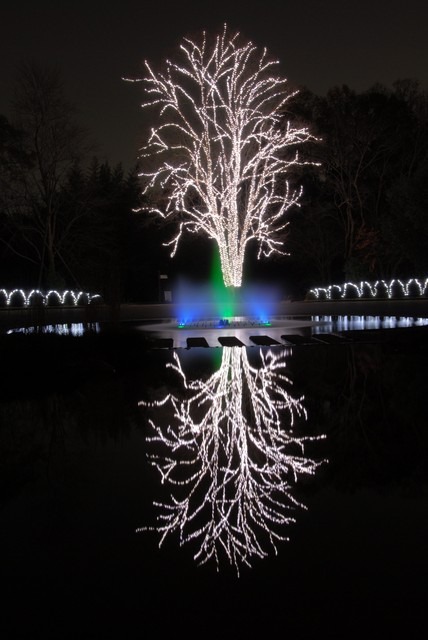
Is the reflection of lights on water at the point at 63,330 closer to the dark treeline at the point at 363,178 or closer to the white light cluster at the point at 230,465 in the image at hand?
the white light cluster at the point at 230,465

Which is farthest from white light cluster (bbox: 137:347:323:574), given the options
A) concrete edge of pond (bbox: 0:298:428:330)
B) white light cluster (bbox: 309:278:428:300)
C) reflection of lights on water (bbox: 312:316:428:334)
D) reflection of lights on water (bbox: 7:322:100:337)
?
white light cluster (bbox: 309:278:428:300)

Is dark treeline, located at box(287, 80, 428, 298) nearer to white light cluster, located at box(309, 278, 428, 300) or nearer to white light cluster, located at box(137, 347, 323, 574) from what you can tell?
white light cluster, located at box(309, 278, 428, 300)

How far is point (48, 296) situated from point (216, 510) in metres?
30.3

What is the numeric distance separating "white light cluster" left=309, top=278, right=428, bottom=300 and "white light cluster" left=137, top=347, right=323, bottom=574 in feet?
91.5

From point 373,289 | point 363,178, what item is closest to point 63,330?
point 373,289

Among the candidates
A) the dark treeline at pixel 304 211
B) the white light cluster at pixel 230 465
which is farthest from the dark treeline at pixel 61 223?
the white light cluster at pixel 230 465

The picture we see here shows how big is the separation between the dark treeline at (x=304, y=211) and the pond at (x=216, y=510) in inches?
1013

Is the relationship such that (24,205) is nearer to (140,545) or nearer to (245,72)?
(245,72)

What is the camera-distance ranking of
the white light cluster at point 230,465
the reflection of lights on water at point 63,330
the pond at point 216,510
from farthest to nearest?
the reflection of lights on water at point 63,330 → the white light cluster at point 230,465 → the pond at point 216,510

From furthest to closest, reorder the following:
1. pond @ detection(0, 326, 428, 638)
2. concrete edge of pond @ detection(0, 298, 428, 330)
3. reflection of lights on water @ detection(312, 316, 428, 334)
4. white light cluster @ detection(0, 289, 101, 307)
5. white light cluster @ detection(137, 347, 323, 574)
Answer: white light cluster @ detection(0, 289, 101, 307) → concrete edge of pond @ detection(0, 298, 428, 330) → reflection of lights on water @ detection(312, 316, 428, 334) → white light cluster @ detection(137, 347, 323, 574) → pond @ detection(0, 326, 428, 638)

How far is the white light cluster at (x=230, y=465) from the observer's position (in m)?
4.10

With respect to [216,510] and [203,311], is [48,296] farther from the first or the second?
[216,510]

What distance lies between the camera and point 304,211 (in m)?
43.9

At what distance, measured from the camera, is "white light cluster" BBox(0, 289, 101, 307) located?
32.3m
